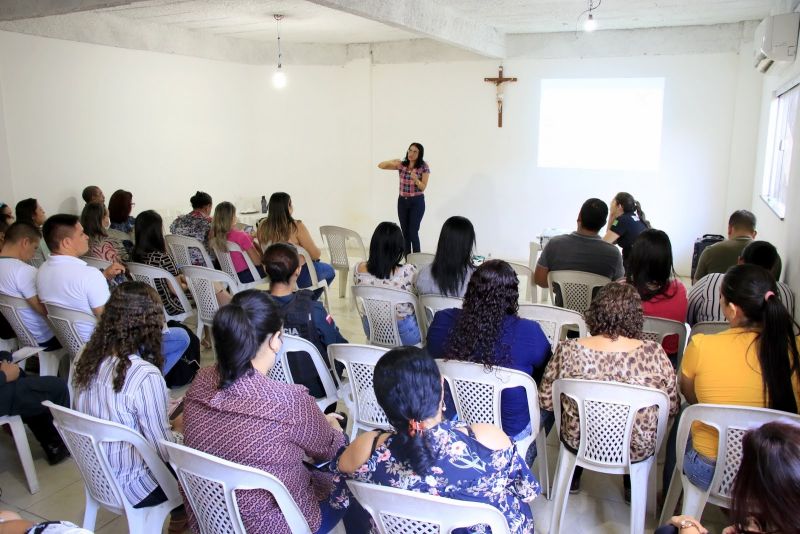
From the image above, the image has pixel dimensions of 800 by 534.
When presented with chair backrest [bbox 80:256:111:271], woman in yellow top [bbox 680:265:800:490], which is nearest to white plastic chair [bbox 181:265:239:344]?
chair backrest [bbox 80:256:111:271]

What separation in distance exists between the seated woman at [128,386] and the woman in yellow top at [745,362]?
180 cm

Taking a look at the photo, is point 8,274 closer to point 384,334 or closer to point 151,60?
point 384,334

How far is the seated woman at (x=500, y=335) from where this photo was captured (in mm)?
2400

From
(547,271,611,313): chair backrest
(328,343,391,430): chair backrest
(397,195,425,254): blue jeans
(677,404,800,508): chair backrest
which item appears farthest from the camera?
(397,195,425,254): blue jeans

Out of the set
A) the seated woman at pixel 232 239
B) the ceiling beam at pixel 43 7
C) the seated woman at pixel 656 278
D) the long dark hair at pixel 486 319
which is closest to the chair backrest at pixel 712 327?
the seated woman at pixel 656 278

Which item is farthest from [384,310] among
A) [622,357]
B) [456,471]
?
[456,471]

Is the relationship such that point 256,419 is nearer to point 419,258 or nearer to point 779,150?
point 419,258

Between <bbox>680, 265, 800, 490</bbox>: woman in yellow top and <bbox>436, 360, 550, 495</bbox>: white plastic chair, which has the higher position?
<bbox>680, 265, 800, 490</bbox>: woman in yellow top

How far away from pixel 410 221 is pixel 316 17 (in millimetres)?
2325

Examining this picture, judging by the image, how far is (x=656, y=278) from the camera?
303cm

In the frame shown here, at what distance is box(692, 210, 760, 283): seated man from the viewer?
3775 millimetres

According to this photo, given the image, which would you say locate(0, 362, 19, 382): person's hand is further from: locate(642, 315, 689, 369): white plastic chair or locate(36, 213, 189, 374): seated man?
locate(642, 315, 689, 369): white plastic chair

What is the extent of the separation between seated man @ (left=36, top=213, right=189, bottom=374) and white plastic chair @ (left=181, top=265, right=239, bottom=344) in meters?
0.71

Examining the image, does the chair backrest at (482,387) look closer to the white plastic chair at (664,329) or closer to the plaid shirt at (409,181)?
the white plastic chair at (664,329)
